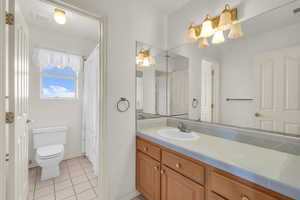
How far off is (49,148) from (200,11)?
3044mm

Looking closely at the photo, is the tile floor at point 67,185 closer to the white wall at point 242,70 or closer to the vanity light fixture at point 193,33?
the white wall at point 242,70

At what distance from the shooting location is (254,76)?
1.24 metres

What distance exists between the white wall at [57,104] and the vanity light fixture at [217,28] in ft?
7.54

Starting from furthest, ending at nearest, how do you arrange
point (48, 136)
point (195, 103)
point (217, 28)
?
1. point (48, 136)
2. point (195, 103)
3. point (217, 28)

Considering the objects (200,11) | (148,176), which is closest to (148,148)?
(148,176)

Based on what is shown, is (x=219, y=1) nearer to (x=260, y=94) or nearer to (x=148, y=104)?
(x=260, y=94)

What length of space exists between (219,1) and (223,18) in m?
0.26

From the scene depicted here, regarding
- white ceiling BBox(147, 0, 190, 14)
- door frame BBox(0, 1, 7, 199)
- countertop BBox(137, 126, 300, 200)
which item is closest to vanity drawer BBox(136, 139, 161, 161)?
countertop BBox(137, 126, 300, 200)

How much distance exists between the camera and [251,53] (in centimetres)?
126

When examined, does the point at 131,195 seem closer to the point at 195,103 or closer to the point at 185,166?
the point at 185,166

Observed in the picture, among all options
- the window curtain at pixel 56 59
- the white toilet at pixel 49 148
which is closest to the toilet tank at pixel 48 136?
the white toilet at pixel 49 148

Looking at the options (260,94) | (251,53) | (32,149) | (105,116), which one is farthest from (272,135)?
(32,149)

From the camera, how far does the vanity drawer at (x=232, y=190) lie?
717 mm

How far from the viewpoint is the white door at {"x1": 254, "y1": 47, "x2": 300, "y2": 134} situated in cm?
102
